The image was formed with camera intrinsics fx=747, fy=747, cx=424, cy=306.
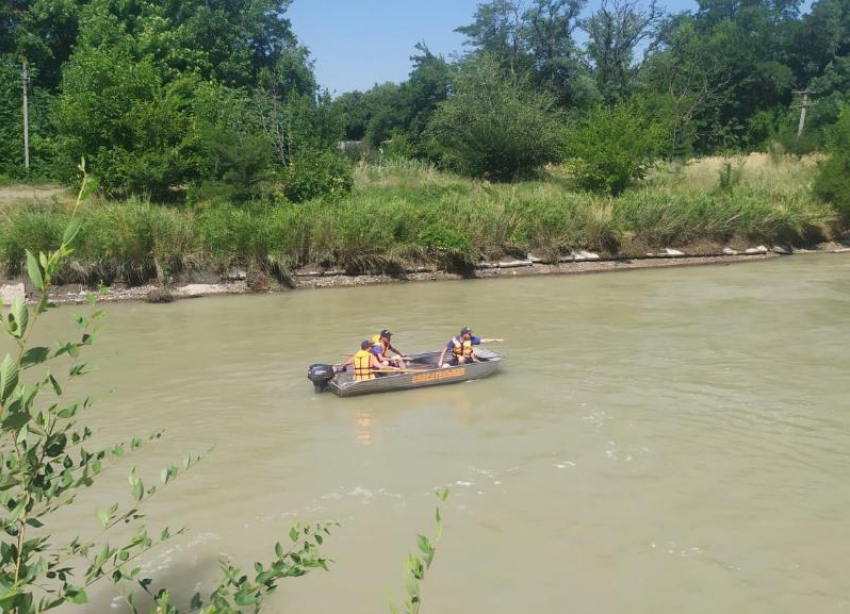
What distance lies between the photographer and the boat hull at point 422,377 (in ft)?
36.0

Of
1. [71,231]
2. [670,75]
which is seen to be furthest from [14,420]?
[670,75]

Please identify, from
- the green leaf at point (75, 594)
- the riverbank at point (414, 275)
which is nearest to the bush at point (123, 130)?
the riverbank at point (414, 275)

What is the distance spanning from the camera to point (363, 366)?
11.0 m

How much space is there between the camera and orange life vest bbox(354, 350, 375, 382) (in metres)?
11.0

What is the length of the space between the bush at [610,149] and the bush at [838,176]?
251 inches

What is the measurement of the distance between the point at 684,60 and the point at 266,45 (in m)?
23.7

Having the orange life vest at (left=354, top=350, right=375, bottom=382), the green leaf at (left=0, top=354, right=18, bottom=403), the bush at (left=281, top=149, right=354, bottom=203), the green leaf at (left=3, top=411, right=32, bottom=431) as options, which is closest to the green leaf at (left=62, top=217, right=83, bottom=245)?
the green leaf at (left=0, top=354, right=18, bottom=403)

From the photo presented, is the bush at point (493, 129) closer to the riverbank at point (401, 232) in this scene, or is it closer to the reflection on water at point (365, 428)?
the riverbank at point (401, 232)

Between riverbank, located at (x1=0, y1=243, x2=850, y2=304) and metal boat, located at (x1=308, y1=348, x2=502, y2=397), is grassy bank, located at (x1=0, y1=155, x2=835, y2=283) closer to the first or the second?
riverbank, located at (x1=0, y1=243, x2=850, y2=304)

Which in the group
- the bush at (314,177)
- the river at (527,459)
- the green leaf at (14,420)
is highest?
the bush at (314,177)

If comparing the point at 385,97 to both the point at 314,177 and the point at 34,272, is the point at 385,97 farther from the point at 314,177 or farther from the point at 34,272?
the point at 34,272

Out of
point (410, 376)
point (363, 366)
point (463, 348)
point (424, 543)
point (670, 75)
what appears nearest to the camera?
point (424, 543)

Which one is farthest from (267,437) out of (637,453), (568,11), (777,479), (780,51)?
(780,51)

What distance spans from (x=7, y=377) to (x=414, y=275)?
19.3 m
